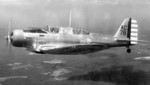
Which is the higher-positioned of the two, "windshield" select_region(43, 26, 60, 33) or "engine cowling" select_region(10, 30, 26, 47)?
"windshield" select_region(43, 26, 60, 33)

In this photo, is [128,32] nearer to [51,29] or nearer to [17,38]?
[51,29]

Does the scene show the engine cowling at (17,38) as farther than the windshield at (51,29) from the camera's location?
No

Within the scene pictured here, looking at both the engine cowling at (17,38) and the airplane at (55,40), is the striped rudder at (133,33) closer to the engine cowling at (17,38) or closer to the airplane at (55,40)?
the airplane at (55,40)

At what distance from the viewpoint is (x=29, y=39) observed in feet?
112

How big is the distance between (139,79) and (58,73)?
30715 millimetres

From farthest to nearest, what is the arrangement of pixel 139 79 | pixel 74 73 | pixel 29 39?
pixel 74 73 < pixel 139 79 < pixel 29 39

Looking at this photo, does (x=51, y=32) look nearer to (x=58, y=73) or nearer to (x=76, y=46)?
(x=76, y=46)

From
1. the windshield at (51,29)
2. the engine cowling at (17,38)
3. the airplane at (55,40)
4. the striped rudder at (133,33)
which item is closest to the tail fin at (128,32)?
the striped rudder at (133,33)

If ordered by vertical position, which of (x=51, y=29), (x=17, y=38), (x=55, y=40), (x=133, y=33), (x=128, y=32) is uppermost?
(x=51, y=29)

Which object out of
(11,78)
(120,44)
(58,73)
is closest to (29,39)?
(120,44)

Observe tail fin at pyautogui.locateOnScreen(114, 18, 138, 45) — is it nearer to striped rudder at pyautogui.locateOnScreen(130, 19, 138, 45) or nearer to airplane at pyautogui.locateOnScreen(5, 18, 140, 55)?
striped rudder at pyautogui.locateOnScreen(130, 19, 138, 45)

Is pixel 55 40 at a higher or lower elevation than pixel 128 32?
lower

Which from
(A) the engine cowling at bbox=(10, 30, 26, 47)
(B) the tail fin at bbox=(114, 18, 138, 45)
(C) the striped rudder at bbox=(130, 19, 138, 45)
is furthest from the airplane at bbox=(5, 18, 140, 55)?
(C) the striped rudder at bbox=(130, 19, 138, 45)

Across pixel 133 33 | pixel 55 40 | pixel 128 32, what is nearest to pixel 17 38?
pixel 55 40
